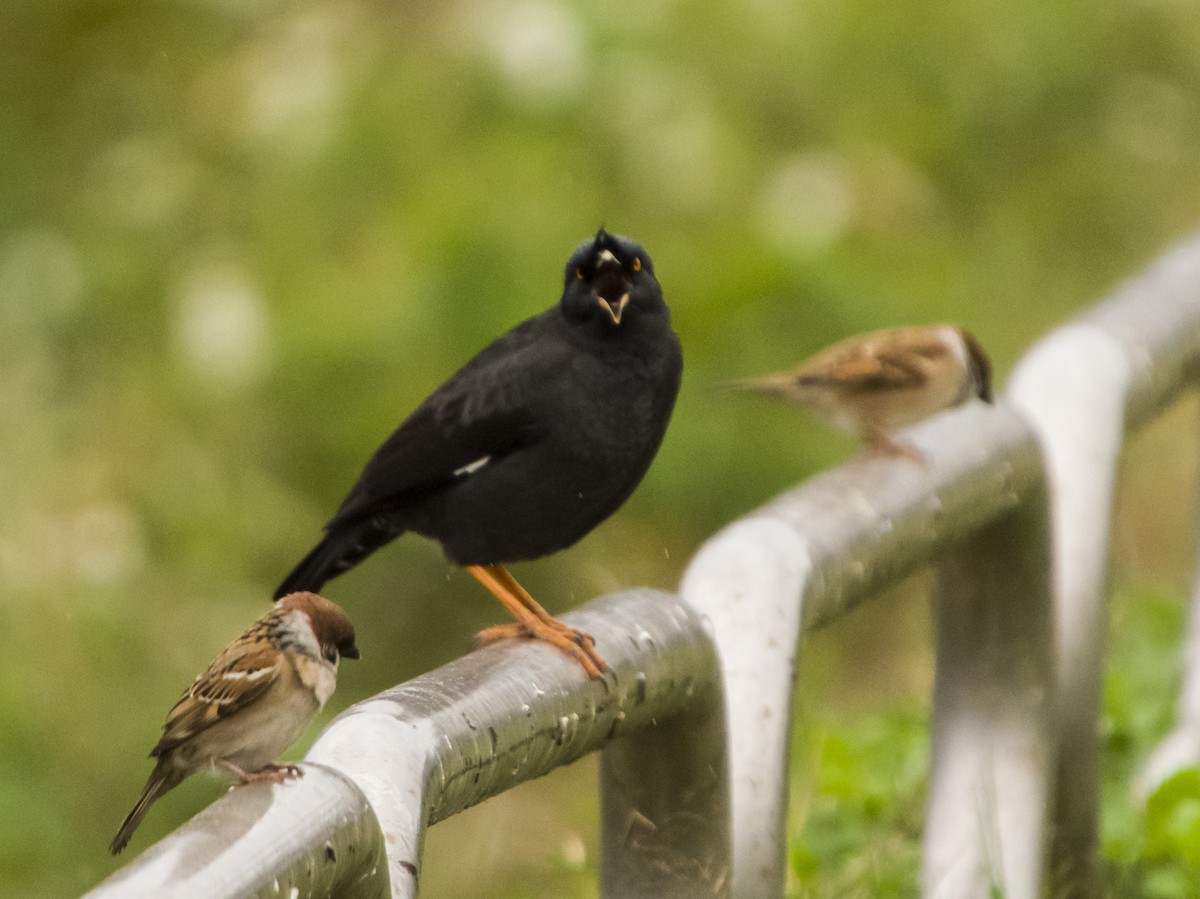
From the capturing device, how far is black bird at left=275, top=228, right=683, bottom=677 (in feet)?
9.22

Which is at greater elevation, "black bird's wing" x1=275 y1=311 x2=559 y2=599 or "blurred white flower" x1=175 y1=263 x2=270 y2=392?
"black bird's wing" x1=275 y1=311 x2=559 y2=599

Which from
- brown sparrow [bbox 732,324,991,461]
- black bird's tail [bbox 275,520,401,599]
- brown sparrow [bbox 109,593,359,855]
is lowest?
brown sparrow [bbox 732,324,991,461]

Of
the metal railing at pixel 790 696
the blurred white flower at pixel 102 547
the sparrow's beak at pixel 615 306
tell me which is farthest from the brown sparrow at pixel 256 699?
the blurred white flower at pixel 102 547

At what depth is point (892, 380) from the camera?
14.1 feet

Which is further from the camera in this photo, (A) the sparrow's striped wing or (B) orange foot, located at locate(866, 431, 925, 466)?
(B) orange foot, located at locate(866, 431, 925, 466)

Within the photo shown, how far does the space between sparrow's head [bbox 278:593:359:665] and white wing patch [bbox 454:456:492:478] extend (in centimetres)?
90

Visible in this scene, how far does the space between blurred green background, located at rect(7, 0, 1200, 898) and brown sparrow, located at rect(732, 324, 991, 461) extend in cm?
124

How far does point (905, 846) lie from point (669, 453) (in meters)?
3.47

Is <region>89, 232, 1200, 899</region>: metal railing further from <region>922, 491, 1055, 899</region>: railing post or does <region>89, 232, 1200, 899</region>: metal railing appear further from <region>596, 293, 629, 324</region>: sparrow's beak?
<region>596, 293, 629, 324</region>: sparrow's beak

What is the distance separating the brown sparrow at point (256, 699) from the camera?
207cm

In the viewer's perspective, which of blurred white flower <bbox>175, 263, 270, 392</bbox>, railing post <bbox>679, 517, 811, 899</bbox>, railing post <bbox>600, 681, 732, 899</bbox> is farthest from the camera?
blurred white flower <bbox>175, 263, 270, 392</bbox>

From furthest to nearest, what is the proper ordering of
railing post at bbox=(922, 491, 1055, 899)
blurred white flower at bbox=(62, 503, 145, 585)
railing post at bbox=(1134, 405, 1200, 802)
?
blurred white flower at bbox=(62, 503, 145, 585), railing post at bbox=(1134, 405, 1200, 802), railing post at bbox=(922, 491, 1055, 899)

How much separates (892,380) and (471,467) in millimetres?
1571

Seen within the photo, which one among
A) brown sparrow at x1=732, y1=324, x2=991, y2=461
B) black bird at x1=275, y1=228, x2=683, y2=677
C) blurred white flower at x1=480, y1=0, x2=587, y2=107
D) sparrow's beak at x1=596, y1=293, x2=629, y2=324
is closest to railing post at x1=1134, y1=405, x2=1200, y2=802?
brown sparrow at x1=732, y1=324, x2=991, y2=461
